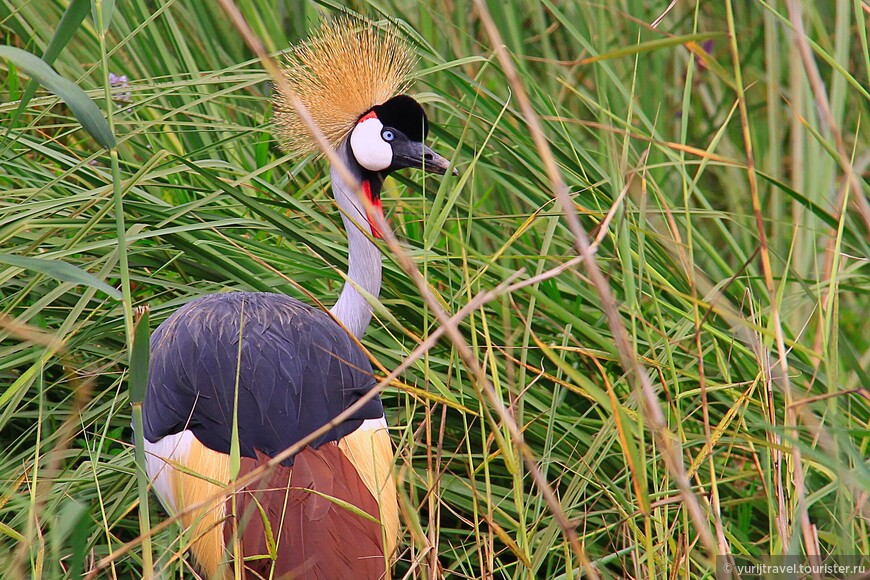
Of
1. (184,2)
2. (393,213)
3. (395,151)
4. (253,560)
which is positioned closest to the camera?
(253,560)

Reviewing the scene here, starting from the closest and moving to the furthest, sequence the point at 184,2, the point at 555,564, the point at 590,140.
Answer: the point at 555,564 < the point at 184,2 < the point at 590,140

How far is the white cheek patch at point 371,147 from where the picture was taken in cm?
171

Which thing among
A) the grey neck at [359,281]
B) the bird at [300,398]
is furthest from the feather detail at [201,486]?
the grey neck at [359,281]

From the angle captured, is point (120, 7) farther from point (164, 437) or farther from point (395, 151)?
point (164, 437)

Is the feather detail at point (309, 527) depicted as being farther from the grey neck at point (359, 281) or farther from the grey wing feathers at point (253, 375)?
the grey neck at point (359, 281)

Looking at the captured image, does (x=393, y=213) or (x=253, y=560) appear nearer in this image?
(x=253, y=560)

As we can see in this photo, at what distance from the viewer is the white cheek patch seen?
5.60 ft

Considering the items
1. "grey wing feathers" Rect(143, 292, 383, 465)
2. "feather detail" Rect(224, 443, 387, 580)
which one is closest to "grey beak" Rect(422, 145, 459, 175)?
"grey wing feathers" Rect(143, 292, 383, 465)

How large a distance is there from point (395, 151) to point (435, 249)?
0.19 metres

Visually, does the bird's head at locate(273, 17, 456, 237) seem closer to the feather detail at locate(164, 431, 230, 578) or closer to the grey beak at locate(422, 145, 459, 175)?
the grey beak at locate(422, 145, 459, 175)

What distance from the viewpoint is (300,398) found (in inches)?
54.4

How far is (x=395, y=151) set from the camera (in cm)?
170


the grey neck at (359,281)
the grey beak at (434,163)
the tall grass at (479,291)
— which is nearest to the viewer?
the tall grass at (479,291)

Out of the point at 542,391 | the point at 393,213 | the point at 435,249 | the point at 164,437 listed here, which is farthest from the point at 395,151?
the point at 164,437
